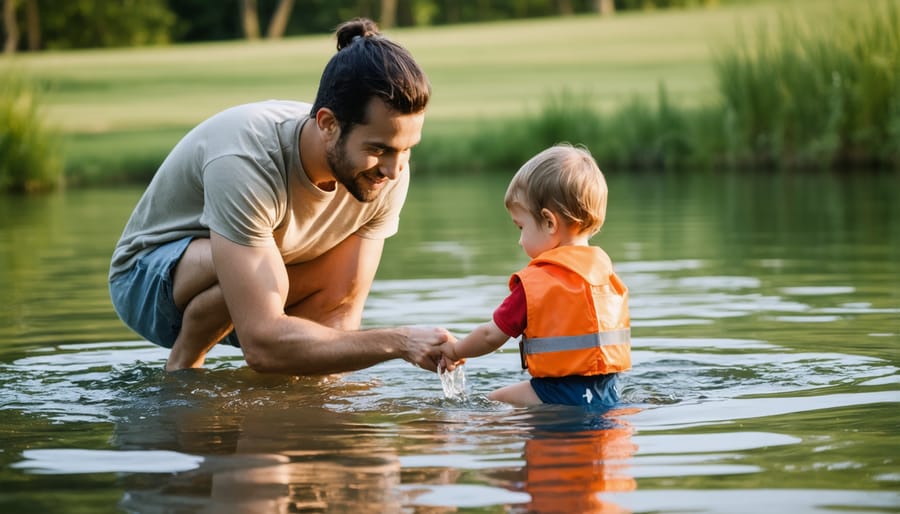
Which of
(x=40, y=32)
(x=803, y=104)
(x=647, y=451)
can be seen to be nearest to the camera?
(x=647, y=451)

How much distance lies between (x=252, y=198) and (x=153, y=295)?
77cm

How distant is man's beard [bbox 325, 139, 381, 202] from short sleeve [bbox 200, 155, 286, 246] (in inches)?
9.3

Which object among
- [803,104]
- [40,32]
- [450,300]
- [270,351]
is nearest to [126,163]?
[803,104]

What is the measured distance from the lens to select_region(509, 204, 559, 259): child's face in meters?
4.31

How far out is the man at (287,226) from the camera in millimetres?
4215

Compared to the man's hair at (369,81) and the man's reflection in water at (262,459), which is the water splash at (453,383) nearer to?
the man's reflection in water at (262,459)

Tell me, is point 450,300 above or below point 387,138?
below

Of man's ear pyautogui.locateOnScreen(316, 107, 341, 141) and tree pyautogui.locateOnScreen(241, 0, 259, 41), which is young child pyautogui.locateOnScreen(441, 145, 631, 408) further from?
tree pyautogui.locateOnScreen(241, 0, 259, 41)

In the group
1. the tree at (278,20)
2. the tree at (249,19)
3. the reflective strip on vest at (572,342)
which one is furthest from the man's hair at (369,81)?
the tree at (278,20)

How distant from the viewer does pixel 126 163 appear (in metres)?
19.6

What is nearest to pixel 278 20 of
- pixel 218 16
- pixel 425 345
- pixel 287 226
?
pixel 218 16

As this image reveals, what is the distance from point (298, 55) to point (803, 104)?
19461 mm

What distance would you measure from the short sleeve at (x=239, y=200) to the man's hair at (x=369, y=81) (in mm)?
351

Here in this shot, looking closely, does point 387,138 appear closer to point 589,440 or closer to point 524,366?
point 524,366
